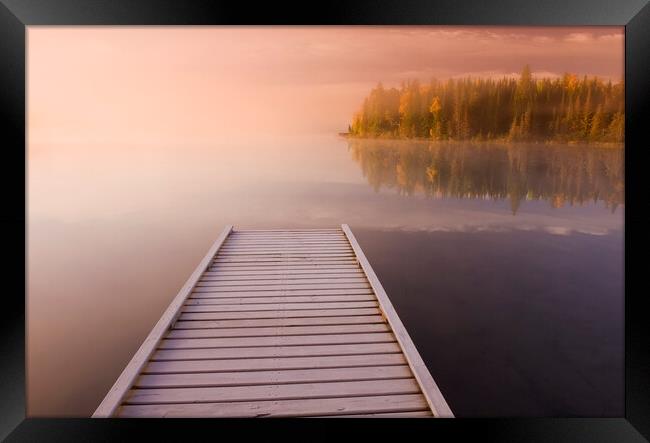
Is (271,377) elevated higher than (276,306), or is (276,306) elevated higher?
(276,306)

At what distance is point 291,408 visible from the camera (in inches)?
78.5

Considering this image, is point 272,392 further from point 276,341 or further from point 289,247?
point 289,247

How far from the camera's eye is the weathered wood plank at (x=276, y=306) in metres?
2.97

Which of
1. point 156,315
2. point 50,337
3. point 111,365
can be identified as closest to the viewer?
point 111,365

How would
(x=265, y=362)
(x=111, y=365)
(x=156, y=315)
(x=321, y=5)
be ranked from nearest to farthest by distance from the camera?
(x=321, y=5) → (x=265, y=362) → (x=111, y=365) → (x=156, y=315)

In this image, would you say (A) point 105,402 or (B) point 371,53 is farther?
(B) point 371,53

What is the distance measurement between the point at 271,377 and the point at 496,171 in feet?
42.0

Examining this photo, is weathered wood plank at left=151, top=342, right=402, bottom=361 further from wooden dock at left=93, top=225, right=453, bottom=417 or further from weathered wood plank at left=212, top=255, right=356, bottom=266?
weathered wood plank at left=212, top=255, right=356, bottom=266

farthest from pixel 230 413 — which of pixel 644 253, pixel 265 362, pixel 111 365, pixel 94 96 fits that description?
pixel 94 96

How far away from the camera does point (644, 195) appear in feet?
6.40

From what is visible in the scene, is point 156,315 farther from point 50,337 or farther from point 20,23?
point 20,23

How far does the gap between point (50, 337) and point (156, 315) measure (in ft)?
2.71

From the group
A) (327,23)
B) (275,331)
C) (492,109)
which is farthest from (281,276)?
(492,109)

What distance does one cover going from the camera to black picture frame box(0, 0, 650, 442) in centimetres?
188
